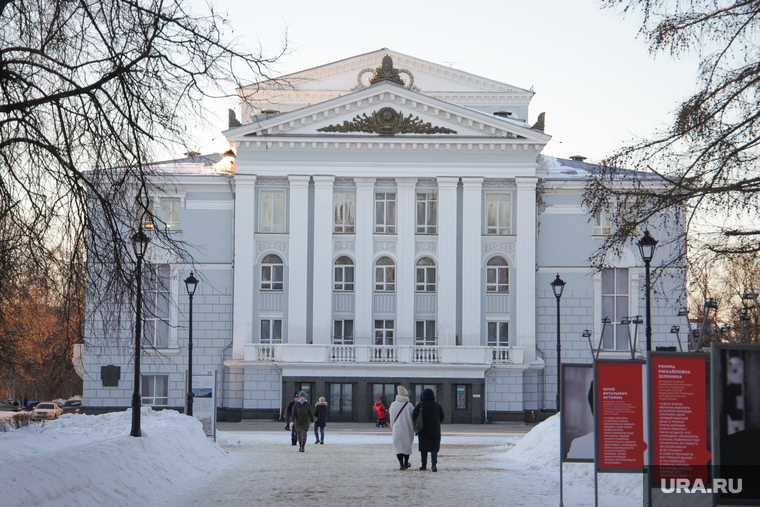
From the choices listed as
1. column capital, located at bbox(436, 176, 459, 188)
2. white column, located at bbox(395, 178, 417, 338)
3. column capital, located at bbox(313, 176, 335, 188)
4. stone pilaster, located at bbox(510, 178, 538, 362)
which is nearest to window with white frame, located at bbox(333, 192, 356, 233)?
column capital, located at bbox(313, 176, 335, 188)

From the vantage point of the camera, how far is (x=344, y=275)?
4731cm

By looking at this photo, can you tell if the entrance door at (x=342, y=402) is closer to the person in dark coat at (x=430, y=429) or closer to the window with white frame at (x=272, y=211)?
the window with white frame at (x=272, y=211)

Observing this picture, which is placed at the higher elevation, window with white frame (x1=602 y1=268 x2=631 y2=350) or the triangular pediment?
the triangular pediment

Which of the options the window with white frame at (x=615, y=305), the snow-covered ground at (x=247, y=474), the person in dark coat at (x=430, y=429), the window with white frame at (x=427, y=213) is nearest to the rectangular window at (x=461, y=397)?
the window with white frame at (x=615, y=305)

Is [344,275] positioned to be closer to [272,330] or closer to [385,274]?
[385,274]

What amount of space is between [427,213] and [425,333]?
19.7ft

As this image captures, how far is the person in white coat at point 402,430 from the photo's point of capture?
61.9ft

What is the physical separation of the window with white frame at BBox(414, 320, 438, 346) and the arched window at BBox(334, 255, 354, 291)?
12.6 ft

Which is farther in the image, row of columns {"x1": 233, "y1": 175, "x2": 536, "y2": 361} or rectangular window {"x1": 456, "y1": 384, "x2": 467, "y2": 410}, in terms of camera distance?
row of columns {"x1": 233, "y1": 175, "x2": 536, "y2": 361}

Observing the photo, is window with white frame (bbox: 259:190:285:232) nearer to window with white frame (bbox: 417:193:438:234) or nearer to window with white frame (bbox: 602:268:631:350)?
window with white frame (bbox: 417:193:438:234)

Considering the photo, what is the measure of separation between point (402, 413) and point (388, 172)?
28.6 m

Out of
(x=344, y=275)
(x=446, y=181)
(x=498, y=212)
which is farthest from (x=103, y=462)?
(x=498, y=212)

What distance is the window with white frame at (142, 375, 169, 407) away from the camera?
4772cm

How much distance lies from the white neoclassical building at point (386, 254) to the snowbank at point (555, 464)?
21.9m
